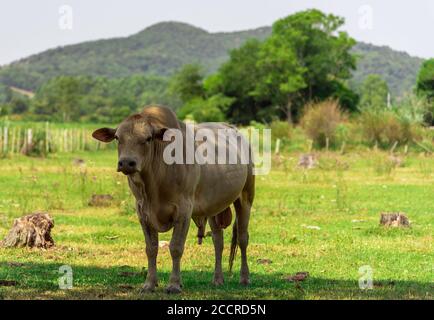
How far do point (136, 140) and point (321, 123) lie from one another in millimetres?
37010

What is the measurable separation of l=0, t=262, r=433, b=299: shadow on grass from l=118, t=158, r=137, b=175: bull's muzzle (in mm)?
1381

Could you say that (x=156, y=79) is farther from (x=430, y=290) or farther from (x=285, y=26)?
(x=430, y=290)

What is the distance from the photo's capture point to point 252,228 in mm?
15680

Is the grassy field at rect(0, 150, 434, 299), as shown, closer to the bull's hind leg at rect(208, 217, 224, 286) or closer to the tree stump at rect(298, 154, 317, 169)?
the bull's hind leg at rect(208, 217, 224, 286)

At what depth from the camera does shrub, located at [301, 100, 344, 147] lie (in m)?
44.5

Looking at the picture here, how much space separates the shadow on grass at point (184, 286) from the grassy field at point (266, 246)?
0.01 metres

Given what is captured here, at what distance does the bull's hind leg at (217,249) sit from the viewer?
973 centimetres

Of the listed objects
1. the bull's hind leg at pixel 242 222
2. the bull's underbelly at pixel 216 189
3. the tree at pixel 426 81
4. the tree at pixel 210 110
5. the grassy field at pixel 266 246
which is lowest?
the grassy field at pixel 266 246

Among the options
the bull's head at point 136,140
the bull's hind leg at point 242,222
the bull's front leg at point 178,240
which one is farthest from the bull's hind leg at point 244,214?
the bull's head at point 136,140

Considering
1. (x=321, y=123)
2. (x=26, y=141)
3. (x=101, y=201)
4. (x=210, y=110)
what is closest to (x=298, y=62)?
(x=210, y=110)

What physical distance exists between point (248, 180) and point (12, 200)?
428 inches

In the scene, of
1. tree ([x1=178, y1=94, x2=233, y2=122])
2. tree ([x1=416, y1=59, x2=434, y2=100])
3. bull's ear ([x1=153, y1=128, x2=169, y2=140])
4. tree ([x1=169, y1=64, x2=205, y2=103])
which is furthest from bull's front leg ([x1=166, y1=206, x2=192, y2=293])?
tree ([x1=169, y1=64, x2=205, y2=103])

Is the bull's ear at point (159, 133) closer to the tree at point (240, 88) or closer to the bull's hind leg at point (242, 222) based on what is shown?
the bull's hind leg at point (242, 222)

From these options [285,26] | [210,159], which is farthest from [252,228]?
[285,26]
